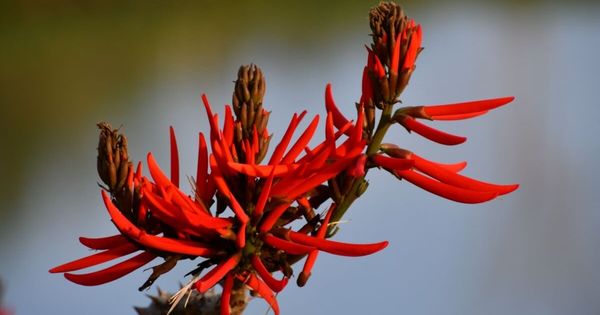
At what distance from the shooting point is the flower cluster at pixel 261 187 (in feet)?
1.47

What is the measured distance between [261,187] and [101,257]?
9cm

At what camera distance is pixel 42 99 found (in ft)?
10.2

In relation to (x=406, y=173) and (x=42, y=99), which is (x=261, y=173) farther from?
(x=42, y=99)

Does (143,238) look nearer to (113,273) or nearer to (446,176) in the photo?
(113,273)

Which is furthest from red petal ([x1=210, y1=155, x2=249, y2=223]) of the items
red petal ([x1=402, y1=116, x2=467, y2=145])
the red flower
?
red petal ([x1=402, y1=116, x2=467, y2=145])

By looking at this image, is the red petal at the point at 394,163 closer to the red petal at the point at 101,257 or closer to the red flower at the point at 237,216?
the red flower at the point at 237,216

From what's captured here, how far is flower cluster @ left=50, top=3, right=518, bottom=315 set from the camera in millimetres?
449

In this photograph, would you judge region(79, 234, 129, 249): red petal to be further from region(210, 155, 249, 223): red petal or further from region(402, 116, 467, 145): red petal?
region(402, 116, 467, 145): red petal

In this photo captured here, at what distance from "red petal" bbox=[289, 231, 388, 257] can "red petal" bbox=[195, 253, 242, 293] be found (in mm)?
32

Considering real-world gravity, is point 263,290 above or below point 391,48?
below

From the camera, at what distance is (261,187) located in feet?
1.53

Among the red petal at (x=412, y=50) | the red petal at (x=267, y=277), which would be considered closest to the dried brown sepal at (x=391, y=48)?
the red petal at (x=412, y=50)

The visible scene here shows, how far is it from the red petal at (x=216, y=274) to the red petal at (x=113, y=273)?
36 millimetres

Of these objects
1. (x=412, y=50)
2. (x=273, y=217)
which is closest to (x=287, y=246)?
(x=273, y=217)
